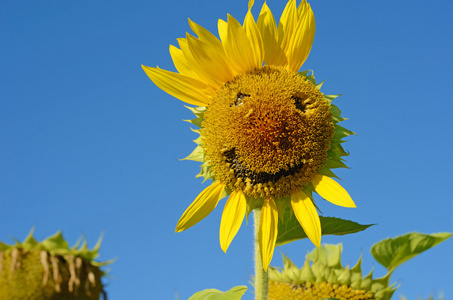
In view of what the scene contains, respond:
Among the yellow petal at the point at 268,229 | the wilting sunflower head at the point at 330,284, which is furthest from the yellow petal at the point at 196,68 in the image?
the wilting sunflower head at the point at 330,284

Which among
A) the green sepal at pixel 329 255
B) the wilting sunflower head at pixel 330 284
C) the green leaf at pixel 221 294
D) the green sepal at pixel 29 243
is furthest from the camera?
the green sepal at pixel 329 255

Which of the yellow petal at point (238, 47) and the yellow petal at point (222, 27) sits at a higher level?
the yellow petal at point (222, 27)

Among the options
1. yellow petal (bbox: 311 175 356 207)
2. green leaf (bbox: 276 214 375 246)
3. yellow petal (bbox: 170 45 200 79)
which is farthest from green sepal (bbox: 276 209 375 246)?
yellow petal (bbox: 170 45 200 79)

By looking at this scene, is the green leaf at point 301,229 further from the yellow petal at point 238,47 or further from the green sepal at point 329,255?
the yellow petal at point 238,47

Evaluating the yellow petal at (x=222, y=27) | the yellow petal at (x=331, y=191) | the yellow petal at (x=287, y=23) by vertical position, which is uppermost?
the yellow petal at (x=222, y=27)

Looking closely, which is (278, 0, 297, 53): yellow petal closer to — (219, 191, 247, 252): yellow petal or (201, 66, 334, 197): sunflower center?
(201, 66, 334, 197): sunflower center

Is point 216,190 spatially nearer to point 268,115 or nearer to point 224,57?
point 268,115

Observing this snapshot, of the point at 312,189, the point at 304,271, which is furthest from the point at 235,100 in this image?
the point at 304,271
